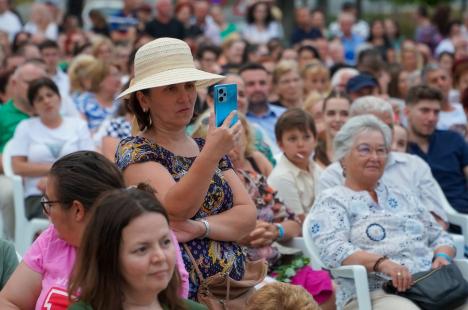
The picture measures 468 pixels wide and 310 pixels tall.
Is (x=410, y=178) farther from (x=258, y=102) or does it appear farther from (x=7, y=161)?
(x=7, y=161)

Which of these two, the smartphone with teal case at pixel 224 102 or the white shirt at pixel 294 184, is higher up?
the smartphone with teal case at pixel 224 102

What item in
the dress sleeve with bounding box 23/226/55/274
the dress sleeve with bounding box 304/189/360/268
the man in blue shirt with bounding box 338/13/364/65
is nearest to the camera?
the dress sleeve with bounding box 23/226/55/274

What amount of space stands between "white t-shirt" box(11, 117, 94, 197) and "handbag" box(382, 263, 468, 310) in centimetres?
341

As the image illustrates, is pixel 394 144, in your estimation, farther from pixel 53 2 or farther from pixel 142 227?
pixel 53 2

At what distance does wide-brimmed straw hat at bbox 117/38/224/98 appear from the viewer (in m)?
3.90

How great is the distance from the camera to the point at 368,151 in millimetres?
5527

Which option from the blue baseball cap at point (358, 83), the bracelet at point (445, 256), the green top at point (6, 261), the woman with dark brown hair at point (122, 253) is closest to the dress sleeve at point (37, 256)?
the woman with dark brown hair at point (122, 253)

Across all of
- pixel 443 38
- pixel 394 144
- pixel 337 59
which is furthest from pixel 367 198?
pixel 443 38

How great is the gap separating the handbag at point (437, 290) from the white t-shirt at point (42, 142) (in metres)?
3.41

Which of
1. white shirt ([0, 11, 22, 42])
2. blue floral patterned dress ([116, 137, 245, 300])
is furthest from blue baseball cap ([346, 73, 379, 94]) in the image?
white shirt ([0, 11, 22, 42])

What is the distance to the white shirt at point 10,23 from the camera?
53.9 feet

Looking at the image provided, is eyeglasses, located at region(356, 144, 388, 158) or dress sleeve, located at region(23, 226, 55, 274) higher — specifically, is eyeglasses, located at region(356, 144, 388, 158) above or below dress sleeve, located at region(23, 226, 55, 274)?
below

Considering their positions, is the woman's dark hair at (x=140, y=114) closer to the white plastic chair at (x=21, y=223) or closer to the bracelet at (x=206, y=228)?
the bracelet at (x=206, y=228)

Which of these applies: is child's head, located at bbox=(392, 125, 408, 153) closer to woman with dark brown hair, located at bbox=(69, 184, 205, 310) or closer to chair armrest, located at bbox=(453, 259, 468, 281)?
chair armrest, located at bbox=(453, 259, 468, 281)
